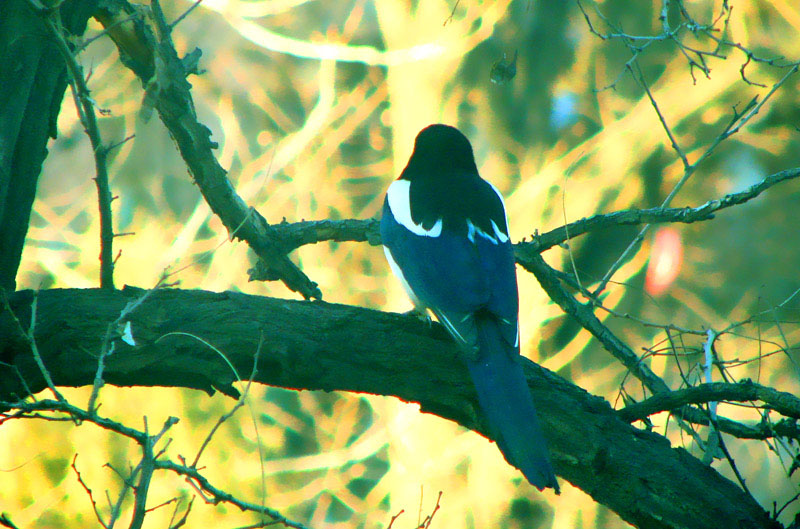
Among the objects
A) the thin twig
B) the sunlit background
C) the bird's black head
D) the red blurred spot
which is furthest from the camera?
the red blurred spot

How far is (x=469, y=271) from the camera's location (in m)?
1.90

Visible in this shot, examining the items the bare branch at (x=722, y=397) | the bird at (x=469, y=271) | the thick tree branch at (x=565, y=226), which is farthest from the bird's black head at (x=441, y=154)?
the bare branch at (x=722, y=397)

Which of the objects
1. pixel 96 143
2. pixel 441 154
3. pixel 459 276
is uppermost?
pixel 441 154

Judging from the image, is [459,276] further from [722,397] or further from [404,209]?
[722,397]

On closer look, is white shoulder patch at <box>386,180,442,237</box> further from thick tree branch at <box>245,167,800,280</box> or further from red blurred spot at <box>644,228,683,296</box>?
red blurred spot at <box>644,228,683,296</box>

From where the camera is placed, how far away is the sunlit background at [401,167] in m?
5.75

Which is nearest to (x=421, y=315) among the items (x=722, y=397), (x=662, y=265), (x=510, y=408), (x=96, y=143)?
(x=510, y=408)

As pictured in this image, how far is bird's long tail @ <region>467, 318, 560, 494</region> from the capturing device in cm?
152

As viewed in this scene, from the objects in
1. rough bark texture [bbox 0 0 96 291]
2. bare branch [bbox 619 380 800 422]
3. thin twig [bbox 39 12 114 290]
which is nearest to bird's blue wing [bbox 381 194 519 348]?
bare branch [bbox 619 380 800 422]

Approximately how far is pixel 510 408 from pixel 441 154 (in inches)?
42.9

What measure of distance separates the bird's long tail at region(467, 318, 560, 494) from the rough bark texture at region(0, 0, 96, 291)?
105 centimetres

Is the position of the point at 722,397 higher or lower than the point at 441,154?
lower

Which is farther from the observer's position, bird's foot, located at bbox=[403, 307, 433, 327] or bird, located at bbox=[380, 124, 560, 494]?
bird's foot, located at bbox=[403, 307, 433, 327]

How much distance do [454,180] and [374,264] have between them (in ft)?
14.5
